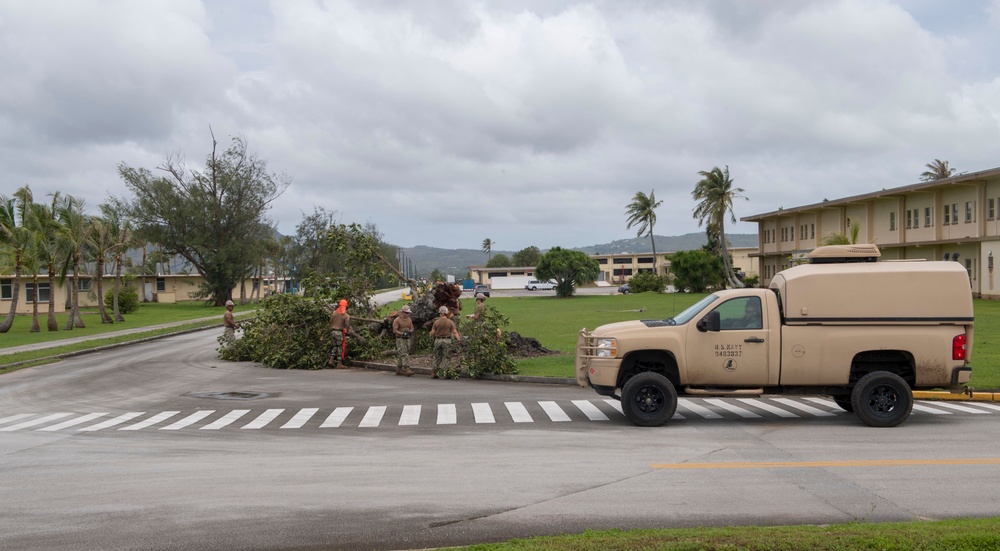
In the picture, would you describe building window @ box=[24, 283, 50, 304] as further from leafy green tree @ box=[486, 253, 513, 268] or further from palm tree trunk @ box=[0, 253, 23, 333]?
leafy green tree @ box=[486, 253, 513, 268]

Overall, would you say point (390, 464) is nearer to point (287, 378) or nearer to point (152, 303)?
point (287, 378)

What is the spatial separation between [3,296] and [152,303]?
876 inches

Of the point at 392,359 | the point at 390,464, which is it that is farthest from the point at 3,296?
the point at 390,464

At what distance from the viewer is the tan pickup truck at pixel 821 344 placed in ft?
38.7

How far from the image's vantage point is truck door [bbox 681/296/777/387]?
39.3 feet

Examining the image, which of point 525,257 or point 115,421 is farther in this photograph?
point 525,257

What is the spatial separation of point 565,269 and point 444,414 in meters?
71.2

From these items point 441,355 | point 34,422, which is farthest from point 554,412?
point 34,422

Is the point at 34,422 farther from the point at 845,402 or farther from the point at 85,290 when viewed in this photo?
the point at 85,290

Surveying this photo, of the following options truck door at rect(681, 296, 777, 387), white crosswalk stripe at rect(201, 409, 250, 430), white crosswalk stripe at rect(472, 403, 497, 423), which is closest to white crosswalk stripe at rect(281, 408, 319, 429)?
white crosswalk stripe at rect(201, 409, 250, 430)

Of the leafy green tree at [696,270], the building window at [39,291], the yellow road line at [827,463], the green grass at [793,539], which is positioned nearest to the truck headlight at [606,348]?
the yellow road line at [827,463]

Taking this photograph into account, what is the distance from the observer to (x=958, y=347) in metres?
11.8

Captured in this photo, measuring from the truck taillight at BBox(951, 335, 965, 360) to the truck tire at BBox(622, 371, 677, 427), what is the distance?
4.01 metres

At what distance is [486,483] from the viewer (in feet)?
28.0
